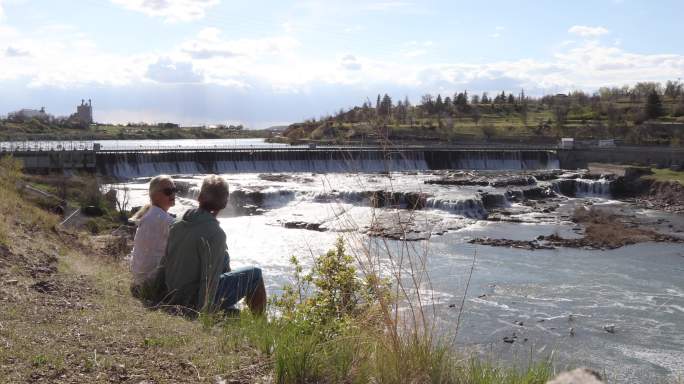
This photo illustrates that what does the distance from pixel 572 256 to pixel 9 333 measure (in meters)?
19.3

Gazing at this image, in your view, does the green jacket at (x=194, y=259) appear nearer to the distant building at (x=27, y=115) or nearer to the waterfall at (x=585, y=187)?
the waterfall at (x=585, y=187)

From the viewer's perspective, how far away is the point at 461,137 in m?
69.6

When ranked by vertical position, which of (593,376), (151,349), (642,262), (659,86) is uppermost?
(659,86)

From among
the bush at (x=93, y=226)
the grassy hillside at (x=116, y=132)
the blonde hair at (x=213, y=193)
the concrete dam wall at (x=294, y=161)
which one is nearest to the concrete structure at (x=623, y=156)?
the concrete dam wall at (x=294, y=161)

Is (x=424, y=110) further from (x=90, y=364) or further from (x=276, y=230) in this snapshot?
(x=90, y=364)

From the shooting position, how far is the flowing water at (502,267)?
10.5m

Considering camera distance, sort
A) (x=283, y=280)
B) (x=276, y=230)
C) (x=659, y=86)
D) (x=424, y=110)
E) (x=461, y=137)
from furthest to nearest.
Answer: (x=659, y=86)
(x=424, y=110)
(x=461, y=137)
(x=276, y=230)
(x=283, y=280)

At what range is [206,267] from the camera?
4.79 metres

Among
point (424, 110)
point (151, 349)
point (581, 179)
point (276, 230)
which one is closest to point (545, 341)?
point (151, 349)

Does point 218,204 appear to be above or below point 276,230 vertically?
above

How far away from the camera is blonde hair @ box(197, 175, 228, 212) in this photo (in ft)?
15.7

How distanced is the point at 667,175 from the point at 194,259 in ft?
136

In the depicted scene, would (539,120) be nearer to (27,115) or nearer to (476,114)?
(476,114)

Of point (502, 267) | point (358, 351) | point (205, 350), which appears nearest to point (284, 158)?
point (502, 267)
